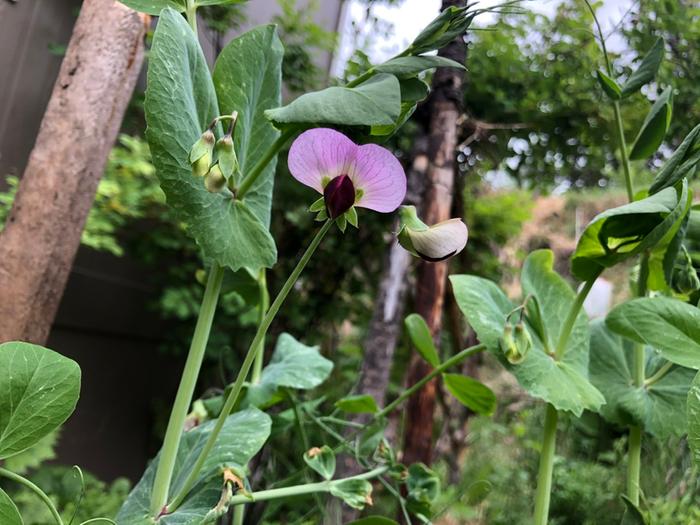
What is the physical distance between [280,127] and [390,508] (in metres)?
1.56

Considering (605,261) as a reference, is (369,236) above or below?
above

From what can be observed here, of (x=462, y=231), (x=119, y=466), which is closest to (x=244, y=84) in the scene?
(x=462, y=231)

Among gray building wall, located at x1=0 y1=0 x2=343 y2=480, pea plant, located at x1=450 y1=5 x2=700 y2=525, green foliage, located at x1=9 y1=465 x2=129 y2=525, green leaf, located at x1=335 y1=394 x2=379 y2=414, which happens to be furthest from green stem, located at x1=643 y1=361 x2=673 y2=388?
gray building wall, located at x1=0 y1=0 x2=343 y2=480

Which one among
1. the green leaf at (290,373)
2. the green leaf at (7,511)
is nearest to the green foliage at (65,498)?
the green leaf at (290,373)

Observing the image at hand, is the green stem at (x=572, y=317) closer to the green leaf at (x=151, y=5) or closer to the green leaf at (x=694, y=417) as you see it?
the green leaf at (x=694, y=417)

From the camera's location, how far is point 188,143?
17.4 inches

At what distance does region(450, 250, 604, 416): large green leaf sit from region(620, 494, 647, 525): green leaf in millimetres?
107

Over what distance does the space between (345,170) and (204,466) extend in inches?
11.3

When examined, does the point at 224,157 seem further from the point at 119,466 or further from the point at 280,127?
the point at 119,466

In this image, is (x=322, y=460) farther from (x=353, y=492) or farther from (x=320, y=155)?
(x=320, y=155)

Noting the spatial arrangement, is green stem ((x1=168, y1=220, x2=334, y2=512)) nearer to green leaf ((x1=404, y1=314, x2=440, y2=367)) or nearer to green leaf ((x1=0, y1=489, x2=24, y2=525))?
green leaf ((x1=0, y1=489, x2=24, y2=525))

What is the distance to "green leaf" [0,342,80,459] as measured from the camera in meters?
0.41

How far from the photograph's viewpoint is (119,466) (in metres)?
2.16

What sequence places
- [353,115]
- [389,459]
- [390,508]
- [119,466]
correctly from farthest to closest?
[119,466], [390,508], [389,459], [353,115]
